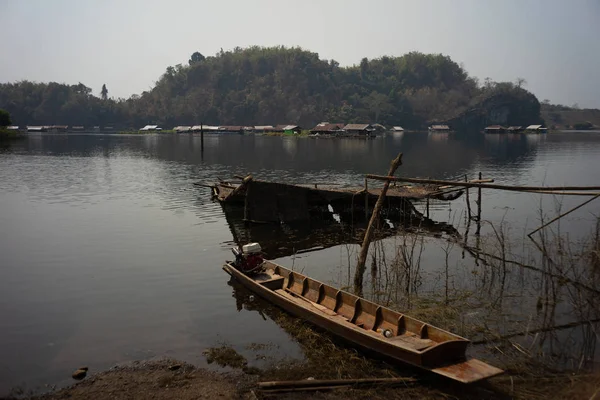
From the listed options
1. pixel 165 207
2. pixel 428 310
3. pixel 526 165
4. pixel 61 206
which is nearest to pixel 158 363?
pixel 428 310

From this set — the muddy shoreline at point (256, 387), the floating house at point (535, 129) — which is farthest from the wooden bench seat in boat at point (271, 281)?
the floating house at point (535, 129)

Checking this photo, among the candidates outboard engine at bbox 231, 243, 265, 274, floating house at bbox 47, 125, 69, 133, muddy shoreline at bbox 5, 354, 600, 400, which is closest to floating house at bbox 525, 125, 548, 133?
floating house at bbox 47, 125, 69, 133

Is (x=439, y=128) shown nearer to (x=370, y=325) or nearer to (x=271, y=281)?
(x=271, y=281)

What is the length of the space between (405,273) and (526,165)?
51101 mm

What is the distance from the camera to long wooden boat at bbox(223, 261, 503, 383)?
938 cm

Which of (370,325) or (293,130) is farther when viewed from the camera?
(293,130)

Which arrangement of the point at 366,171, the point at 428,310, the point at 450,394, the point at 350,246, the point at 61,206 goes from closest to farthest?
the point at 450,394
the point at 428,310
the point at 350,246
the point at 61,206
the point at 366,171

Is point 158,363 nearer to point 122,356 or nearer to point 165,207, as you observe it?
point 122,356

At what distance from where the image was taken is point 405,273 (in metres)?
15.2

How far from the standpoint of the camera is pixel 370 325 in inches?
458

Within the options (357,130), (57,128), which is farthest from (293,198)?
(57,128)

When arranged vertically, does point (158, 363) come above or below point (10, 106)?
below

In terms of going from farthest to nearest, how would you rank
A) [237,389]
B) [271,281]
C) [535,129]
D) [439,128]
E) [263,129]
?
1. [439,128]
2. [263,129]
3. [535,129]
4. [271,281]
5. [237,389]

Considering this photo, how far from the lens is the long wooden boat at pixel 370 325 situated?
9.38m
